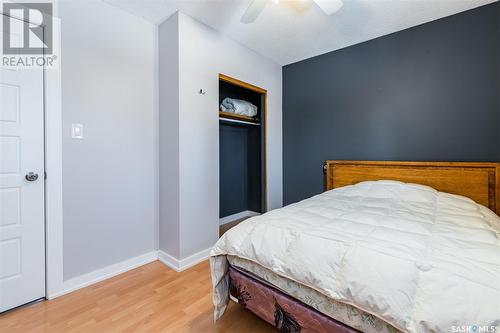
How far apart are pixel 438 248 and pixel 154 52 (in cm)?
281

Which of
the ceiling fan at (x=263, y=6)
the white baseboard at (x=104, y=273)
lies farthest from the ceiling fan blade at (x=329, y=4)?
the white baseboard at (x=104, y=273)

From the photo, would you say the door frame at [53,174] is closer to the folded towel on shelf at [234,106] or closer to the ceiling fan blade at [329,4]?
the folded towel on shelf at [234,106]

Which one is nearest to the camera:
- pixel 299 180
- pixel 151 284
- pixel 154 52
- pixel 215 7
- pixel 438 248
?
pixel 438 248

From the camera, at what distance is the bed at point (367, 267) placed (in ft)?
2.73

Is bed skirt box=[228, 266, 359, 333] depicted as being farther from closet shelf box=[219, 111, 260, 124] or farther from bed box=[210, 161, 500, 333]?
closet shelf box=[219, 111, 260, 124]

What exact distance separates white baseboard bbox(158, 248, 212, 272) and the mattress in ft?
3.53

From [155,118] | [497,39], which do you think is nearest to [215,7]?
[155,118]

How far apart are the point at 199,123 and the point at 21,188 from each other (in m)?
1.48

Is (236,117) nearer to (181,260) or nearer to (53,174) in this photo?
(181,260)

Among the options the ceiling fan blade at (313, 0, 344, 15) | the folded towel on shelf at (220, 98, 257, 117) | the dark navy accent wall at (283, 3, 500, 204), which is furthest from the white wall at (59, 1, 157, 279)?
the dark navy accent wall at (283, 3, 500, 204)

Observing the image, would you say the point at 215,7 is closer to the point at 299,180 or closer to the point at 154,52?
the point at 154,52

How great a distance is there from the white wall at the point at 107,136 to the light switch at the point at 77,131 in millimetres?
29

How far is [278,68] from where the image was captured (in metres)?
3.58

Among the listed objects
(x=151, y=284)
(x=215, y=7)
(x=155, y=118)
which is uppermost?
(x=215, y=7)
